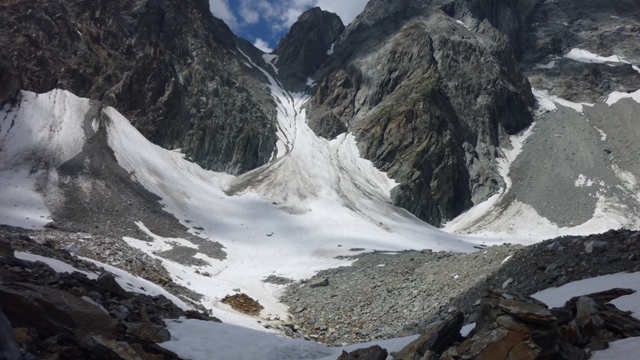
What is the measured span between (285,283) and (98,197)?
2730cm

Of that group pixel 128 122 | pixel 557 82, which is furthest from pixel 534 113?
pixel 128 122

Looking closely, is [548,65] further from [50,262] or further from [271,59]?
[50,262]

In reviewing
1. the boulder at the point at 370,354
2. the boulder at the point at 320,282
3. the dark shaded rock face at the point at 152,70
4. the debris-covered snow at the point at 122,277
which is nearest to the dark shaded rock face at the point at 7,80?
the dark shaded rock face at the point at 152,70

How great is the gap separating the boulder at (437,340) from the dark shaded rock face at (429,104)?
2947 inches

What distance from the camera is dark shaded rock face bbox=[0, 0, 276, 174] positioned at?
7281cm

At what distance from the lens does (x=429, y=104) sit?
3844 inches

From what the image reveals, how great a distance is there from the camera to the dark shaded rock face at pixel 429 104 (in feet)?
301

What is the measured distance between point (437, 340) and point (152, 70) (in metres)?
85.6

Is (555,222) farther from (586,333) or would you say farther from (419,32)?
(586,333)

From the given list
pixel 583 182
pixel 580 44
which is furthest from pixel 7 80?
pixel 580 44

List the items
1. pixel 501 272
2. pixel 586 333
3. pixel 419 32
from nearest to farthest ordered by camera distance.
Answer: pixel 586 333 → pixel 501 272 → pixel 419 32

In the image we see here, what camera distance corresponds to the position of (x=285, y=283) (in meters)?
33.6

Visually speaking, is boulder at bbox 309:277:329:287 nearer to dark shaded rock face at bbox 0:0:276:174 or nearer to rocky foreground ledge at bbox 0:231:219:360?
rocky foreground ledge at bbox 0:231:219:360

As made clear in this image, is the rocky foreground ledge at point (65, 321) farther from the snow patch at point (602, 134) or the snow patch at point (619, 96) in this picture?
the snow patch at point (619, 96)
